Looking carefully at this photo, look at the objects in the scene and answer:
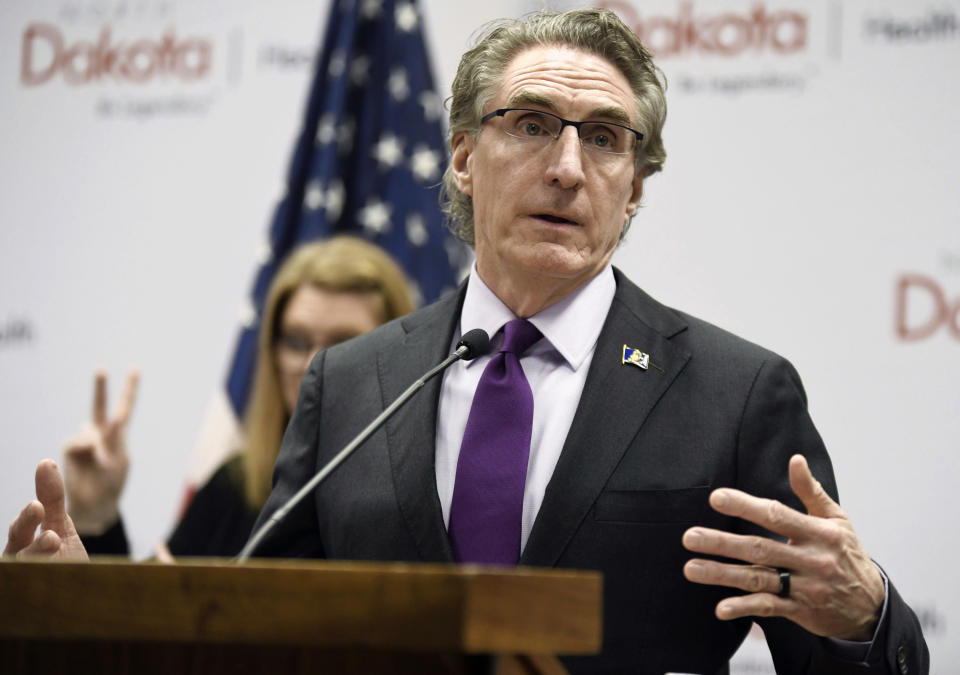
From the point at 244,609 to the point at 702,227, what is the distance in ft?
8.74

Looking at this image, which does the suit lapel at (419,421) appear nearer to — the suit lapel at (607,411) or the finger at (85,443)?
the suit lapel at (607,411)

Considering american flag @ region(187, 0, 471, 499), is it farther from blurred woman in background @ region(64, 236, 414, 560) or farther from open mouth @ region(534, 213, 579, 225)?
open mouth @ region(534, 213, 579, 225)

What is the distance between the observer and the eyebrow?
1934mm

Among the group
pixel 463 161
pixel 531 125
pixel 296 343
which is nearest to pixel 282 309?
pixel 296 343

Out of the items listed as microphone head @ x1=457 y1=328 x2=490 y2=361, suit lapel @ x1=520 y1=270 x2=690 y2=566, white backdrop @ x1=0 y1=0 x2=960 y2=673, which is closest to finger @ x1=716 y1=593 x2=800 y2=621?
suit lapel @ x1=520 y1=270 x2=690 y2=566

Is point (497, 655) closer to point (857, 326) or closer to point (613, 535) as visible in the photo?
point (613, 535)

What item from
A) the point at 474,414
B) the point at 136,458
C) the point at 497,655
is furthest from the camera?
the point at 136,458

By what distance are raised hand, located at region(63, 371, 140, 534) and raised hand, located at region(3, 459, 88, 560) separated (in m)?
1.58

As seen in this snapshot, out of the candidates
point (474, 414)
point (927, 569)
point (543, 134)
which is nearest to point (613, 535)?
point (474, 414)

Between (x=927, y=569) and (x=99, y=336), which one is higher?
(x=99, y=336)

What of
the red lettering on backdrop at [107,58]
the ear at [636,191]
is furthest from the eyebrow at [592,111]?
the red lettering on backdrop at [107,58]

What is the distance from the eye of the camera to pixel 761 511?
136cm

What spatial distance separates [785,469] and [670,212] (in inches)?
72.8

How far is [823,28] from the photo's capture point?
3.35 m
